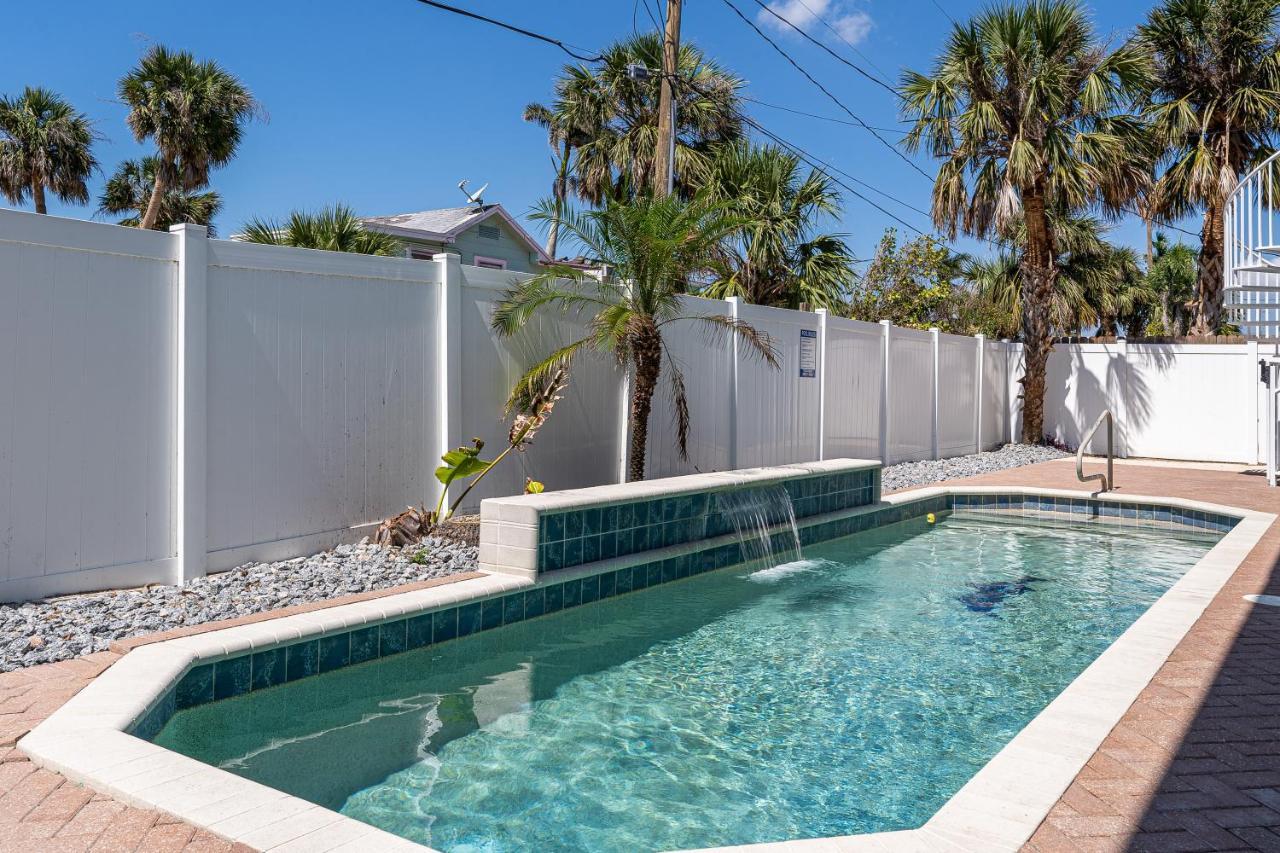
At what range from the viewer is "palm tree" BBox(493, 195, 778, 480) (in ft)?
27.0

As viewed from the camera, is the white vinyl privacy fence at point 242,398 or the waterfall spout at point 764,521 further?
the waterfall spout at point 764,521

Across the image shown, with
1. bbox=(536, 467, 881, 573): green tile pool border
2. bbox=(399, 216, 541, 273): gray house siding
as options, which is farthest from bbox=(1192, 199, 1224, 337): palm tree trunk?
bbox=(536, 467, 881, 573): green tile pool border

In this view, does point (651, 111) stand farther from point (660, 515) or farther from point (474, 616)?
point (474, 616)

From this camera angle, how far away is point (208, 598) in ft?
17.6

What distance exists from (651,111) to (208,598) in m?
15.1

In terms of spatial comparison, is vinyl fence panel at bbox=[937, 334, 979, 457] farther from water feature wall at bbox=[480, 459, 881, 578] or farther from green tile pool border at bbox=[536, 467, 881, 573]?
green tile pool border at bbox=[536, 467, 881, 573]

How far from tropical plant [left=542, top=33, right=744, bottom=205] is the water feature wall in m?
9.24

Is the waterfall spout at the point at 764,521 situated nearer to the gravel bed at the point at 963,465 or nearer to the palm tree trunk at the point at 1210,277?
the gravel bed at the point at 963,465

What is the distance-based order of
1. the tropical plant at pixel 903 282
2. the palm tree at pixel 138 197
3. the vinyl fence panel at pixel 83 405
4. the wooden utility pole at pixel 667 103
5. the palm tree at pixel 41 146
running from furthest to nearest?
1. the palm tree at pixel 138 197
2. the palm tree at pixel 41 146
3. the tropical plant at pixel 903 282
4. the wooden utility pole at pixel 667 103
5. the vinyl fence panel at pixel 83 405

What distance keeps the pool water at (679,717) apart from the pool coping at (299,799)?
0.90 feet

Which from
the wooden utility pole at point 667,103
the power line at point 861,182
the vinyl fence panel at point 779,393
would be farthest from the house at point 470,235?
the vinyl fence panel at point 779,393

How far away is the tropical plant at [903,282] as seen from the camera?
66.6ft

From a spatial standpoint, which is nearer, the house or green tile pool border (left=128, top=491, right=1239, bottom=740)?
green tile pool border (left=128, top=491, right=1239, bottom=740)

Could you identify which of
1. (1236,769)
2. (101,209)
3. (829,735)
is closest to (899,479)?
(829,735)
